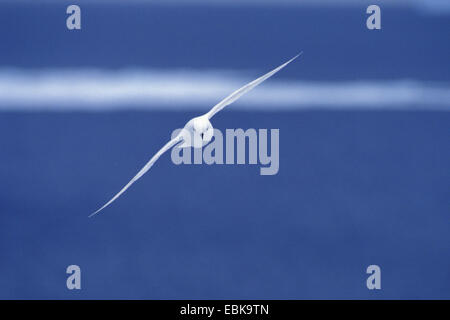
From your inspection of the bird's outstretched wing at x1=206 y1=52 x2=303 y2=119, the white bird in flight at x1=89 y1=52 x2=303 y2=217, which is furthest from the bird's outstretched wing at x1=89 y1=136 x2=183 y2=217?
the bird's outstretched wing at x1=206 y1=52 x2=303 y2=119

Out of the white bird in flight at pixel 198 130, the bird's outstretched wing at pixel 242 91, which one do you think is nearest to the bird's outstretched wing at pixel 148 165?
the white bird in flight at pixel 198 130

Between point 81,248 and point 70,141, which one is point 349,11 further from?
point 81,248

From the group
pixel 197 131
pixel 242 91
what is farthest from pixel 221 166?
pixel 242 91

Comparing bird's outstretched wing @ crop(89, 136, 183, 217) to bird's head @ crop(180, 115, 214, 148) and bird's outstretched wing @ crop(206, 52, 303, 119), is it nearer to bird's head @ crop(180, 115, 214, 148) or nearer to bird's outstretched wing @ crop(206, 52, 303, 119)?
bird's head @ crop(180, 115, 214, 148)

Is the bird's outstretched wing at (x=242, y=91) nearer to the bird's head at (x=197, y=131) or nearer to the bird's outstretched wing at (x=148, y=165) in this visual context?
the bird's head at (x=197, y=131)

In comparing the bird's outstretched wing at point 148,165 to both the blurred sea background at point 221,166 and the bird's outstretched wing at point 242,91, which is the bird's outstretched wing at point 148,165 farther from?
the bird's outstretched wing at point 242,91

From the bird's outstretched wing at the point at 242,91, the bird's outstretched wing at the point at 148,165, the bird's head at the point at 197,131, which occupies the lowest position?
the bird's outstretched wing at the point at 148,165

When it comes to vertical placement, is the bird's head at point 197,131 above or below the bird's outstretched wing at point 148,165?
above
